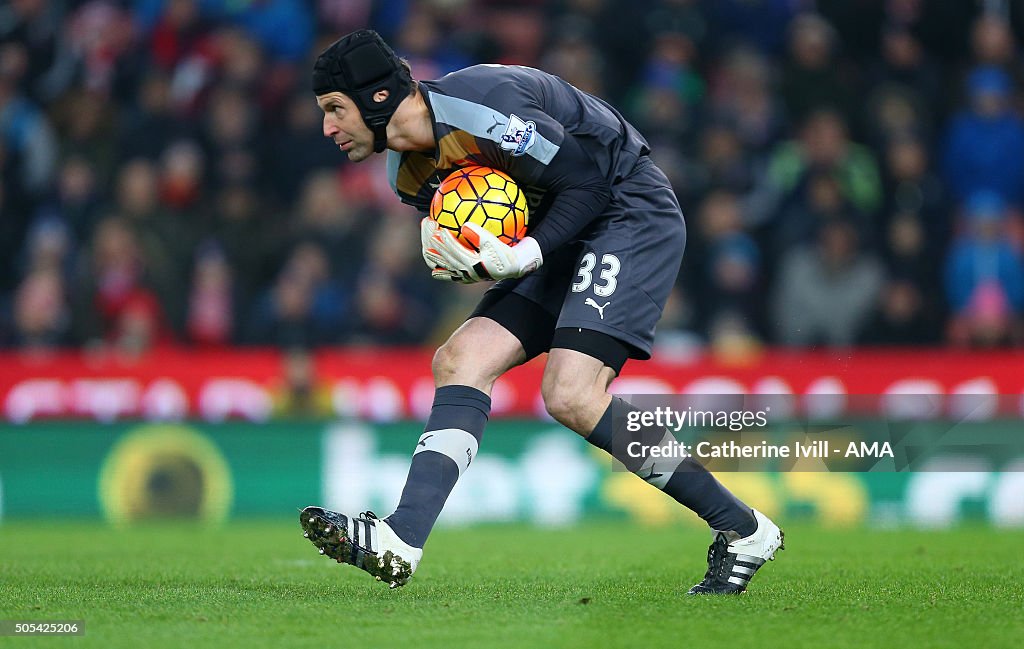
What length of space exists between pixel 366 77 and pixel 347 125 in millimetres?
188

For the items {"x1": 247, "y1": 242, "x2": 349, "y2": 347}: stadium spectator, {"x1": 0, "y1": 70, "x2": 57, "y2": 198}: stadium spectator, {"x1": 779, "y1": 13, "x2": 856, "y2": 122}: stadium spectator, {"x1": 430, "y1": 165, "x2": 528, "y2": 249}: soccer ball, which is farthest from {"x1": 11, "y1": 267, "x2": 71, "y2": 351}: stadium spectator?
{"x1": 430, "y1": 165, "x2": 528, "y2": 249}: soccer ball

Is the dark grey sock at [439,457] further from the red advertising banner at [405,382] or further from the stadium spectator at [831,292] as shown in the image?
the stadium spectator at [831,292]

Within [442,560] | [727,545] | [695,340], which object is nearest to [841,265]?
[695,340]

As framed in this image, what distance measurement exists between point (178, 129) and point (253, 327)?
2.14 m

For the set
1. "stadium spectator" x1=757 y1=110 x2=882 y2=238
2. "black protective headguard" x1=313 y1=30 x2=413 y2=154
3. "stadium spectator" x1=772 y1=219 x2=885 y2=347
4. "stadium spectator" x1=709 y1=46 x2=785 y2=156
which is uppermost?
"stadium spectator" x1=709 y1=46 x2=785 y2=156

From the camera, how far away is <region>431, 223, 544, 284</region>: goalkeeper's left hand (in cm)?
501

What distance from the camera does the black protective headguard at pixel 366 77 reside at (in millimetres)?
5145

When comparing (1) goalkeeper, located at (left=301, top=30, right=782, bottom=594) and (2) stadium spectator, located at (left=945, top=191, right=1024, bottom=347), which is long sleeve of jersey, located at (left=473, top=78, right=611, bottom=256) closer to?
(1) goalkeeper, located at (left=301, top=30, right=782, bottom=594)

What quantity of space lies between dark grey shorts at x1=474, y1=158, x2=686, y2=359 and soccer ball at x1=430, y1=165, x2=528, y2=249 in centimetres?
34

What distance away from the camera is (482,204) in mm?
5105

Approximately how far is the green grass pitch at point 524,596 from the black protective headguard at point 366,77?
1.71m

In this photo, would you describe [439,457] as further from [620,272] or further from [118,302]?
[118,302]

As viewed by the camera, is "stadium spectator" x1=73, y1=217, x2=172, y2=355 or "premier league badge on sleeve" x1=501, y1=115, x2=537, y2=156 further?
"stadium spectator" x1=73, y1=217, x2=172, y2=355
